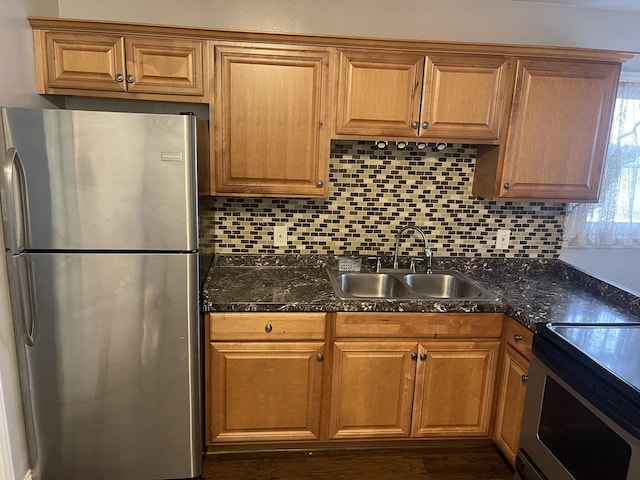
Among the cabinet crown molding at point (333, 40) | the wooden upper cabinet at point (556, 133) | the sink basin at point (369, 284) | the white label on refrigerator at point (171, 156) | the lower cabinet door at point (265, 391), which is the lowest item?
the lower cabinet door at point (265, 391)

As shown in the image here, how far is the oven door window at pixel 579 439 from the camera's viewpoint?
4.39ft

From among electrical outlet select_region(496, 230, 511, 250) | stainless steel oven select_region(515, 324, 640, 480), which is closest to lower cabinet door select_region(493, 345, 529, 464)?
stainless steel oven select_region(515, 324, 640, 480)

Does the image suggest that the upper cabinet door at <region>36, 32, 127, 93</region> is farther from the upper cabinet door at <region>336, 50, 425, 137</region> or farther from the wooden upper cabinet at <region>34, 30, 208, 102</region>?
the upper cabinet door at <region>336, 50, 425, 137</region>

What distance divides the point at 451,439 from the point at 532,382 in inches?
27.8

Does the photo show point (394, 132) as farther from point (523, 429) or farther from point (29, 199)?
point (29, 199)

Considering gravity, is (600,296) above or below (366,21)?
below

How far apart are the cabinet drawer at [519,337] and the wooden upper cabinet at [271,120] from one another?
110cm

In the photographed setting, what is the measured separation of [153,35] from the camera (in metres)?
1.98

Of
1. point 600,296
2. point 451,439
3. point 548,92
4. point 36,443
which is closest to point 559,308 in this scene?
point 600,296

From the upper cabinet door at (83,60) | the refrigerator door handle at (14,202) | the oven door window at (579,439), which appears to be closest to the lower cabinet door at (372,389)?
the oven door window at (579,439)

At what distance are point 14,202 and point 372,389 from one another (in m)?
1.72

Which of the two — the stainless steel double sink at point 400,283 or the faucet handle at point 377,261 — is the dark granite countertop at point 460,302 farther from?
the faucet handle at point 377,261

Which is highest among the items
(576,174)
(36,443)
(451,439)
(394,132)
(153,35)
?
(153,35)

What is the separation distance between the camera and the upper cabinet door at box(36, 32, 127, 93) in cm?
195
